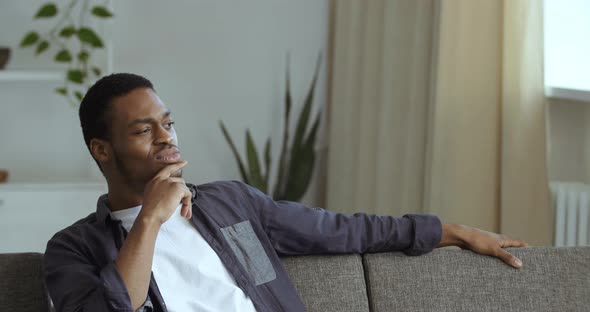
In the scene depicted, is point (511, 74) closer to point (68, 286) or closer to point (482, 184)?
point (482, 184)

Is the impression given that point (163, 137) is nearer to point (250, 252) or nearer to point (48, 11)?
point (250, 252)

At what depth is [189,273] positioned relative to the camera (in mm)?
1803

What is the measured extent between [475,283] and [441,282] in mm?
75

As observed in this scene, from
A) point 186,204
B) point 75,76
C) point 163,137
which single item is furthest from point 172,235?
point 75,76

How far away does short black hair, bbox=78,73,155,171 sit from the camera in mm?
1902

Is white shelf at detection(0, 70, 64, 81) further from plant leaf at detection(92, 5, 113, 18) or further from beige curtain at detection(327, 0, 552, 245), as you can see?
beige curtain at detection(327, 0, 552, 245)

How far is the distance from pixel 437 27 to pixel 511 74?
1.57ft

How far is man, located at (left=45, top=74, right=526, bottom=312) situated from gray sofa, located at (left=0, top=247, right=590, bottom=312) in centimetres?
3

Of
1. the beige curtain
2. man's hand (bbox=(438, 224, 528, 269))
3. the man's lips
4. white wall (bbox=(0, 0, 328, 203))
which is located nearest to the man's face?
the man's lips

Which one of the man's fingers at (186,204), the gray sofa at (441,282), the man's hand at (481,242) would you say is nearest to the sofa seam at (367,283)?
the gray sofa at (441,282)

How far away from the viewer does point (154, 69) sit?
15.2ft

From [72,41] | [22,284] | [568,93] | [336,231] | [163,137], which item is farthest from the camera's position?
[72,41]

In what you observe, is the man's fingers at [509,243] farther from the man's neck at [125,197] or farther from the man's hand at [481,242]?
the man's neck at [125,197]

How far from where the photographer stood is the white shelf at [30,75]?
415 cm
